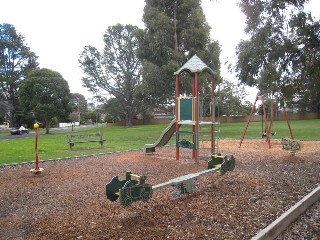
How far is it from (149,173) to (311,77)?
7.09 m

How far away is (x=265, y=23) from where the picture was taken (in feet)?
32.8

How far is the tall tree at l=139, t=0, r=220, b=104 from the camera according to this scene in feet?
90.3

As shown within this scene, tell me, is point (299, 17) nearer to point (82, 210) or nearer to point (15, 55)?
point (82, 210)

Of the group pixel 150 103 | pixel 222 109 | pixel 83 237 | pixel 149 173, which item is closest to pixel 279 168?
pixel 149 173

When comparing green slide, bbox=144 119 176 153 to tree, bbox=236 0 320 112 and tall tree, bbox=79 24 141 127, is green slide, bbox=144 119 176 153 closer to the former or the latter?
tree, bbox=236 0 320 112

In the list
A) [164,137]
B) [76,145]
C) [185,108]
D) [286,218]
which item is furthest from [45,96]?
[286,218]

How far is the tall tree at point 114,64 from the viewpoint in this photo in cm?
5006

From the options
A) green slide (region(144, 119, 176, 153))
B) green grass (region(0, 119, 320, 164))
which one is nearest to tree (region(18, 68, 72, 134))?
green grass (region(0, 119, 320, 164))

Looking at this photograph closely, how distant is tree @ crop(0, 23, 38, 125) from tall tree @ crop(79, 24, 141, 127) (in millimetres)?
14065

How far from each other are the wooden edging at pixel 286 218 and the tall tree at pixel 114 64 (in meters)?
44.9

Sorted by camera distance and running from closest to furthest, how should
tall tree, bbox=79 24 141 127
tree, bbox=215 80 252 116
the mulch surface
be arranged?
1. the mulch surface
2. tall tree, bbox=79 24 141 127
3. tree, bbox=215 80 252 116

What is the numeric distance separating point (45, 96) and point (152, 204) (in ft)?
104

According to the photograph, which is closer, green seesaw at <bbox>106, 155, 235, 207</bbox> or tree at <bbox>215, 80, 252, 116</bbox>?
green seesaw at <bbox>106, 155, 235, 207</bbox>

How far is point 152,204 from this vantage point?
217 inches
